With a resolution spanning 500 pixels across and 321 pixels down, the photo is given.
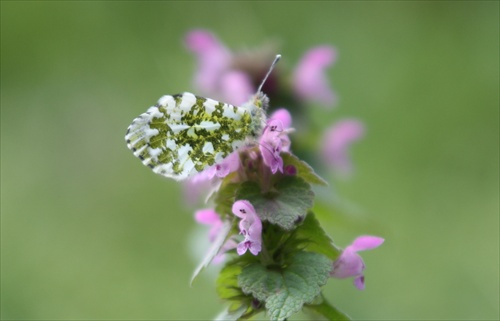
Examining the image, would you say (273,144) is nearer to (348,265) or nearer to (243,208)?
(243,208)

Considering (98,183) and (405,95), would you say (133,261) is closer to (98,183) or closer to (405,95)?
(98,183)

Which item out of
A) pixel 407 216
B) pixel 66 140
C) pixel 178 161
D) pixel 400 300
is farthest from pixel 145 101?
pixel 178 161

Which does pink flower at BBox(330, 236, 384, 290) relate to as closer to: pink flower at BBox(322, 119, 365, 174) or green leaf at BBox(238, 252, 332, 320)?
green leaf at BBox(238, 252, 332, 320)

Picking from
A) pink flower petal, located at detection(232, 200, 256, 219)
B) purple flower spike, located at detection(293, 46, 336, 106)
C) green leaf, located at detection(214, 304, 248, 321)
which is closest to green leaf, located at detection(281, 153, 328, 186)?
Result: pink flower petal, located at detection(232, 200, 256, 219)

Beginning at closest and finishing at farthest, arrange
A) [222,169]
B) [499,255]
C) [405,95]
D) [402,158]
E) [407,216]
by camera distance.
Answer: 1. [222,169]
2. [499,255]
3. [407,216]
4. [402,158]
5. [405,95]

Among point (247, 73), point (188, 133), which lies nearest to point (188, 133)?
point (188, 133)

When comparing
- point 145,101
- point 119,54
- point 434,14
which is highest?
point 434,14

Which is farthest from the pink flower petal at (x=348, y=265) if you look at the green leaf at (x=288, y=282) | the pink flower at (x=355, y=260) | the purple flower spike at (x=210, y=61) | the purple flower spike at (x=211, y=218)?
the purple flower spike at (x=210, y=61)
